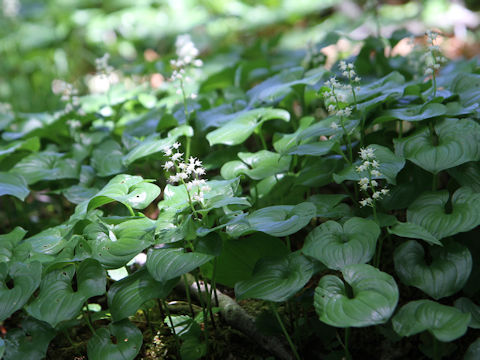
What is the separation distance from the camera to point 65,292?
1.96 metres

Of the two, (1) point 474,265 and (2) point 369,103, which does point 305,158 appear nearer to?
(2) point 369,103

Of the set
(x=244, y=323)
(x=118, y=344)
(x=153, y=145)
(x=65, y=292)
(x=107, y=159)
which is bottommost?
→ (x=244, y=323)

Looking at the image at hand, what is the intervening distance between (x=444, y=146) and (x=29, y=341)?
7.36 ft

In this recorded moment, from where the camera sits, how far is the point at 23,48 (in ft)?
22.3

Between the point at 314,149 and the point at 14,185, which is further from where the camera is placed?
the point at 14,185

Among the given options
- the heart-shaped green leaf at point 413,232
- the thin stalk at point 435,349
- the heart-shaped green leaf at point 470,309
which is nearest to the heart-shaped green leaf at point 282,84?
the heart-shaped green leaf at point 413,232

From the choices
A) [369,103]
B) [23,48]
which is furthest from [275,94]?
[23,48]

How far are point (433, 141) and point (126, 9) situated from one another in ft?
22.6

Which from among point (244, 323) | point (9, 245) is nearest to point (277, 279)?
point (244, 323)

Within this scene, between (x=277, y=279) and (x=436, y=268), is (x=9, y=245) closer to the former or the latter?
(x=277, y=279)

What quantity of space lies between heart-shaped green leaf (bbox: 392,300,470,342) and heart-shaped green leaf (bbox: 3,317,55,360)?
158 cm

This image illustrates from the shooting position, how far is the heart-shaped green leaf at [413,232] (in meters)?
1.86

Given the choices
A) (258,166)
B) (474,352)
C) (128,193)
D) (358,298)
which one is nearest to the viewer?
(358,298)

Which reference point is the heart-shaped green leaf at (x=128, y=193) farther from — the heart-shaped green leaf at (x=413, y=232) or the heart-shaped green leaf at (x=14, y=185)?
the heart-shaped green leaf at (x=413, y=232)
